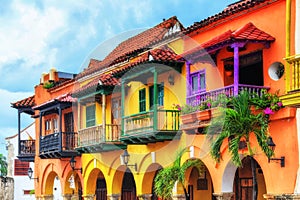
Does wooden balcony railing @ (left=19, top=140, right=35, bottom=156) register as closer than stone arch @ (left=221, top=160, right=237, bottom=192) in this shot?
No

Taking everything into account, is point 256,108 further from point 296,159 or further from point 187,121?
point 187,121

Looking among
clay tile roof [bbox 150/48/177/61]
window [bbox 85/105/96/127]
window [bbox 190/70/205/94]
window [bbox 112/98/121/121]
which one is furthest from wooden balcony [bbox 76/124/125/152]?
window [bbox 190/70/205/94]

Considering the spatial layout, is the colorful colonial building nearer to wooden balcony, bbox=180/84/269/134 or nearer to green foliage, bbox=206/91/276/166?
wooden balcony, bbox=180/84/269/134

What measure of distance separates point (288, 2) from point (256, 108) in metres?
2.73

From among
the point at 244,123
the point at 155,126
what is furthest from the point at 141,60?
the point at 244,123

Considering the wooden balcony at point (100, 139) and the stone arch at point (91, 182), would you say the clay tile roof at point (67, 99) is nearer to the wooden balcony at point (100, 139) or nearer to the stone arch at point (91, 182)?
the wooden balcony at point (100, 139)

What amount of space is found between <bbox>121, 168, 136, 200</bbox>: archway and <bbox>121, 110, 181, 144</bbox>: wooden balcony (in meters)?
6.43

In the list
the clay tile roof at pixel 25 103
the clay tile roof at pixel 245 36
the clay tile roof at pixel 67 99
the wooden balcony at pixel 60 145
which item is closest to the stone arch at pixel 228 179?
the clay tile roof at pixel 245 36

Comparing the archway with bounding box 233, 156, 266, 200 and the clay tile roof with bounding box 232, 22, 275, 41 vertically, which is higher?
the clay tile roof with bounding box 232, 22, 275, 41

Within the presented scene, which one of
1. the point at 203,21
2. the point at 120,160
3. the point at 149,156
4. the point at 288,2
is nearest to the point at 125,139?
the point at 149,156

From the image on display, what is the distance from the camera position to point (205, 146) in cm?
1817

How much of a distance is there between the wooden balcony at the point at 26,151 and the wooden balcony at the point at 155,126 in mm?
11893

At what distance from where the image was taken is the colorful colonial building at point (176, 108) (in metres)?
15.4

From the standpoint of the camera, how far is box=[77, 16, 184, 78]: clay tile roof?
22750mm
